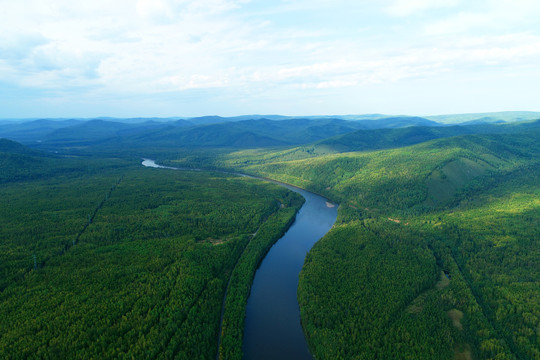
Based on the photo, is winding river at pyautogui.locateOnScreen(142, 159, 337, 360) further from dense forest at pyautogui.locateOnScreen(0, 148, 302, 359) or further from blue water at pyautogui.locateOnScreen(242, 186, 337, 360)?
dense forest at pyautogui.locateOnScreen(0, 148, 302, 359)

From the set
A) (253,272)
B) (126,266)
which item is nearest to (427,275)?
(253,272)

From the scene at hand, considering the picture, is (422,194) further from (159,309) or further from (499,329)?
(159,309)

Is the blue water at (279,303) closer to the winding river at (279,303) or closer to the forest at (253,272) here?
the winding river at (279,303)

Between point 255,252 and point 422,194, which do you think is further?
point 422,194

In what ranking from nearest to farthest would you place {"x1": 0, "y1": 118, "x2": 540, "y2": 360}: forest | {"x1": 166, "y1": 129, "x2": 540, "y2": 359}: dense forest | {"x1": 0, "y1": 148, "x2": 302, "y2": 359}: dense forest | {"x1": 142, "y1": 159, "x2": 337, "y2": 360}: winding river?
{"x1": 0, "y1": 148, "x2": 302, "y2": 359}: dense forest < {"x1": 0, "y1": 118, "x2": 540, "y2": 360}: forest < {"x1": 166, "y1": 129, "x2": 540, "y2": 359}: dense forest < {"x1": 142, "y1": 159, "x2": 337, "y2": 360}: winding river

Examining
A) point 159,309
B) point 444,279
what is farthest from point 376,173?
point 159,309

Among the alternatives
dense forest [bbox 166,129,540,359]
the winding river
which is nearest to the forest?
dense forest [bbox 166,129,540,359]

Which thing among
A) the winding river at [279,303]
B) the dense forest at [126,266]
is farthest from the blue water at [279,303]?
the dense forest at [126,266]
